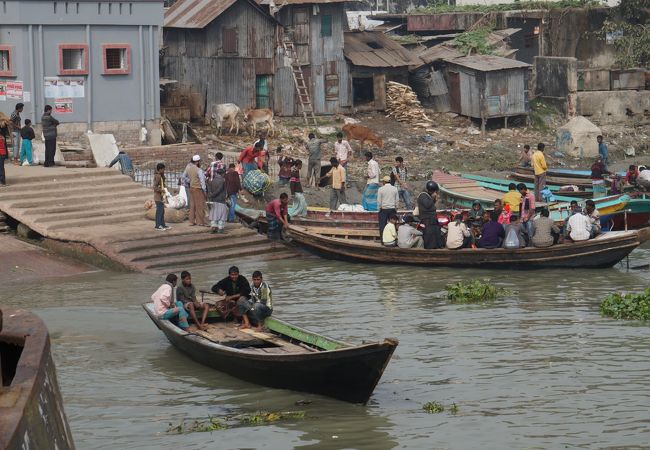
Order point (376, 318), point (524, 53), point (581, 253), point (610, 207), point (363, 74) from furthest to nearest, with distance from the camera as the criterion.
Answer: point (524, 53) → point (363, 74) → point (610, 207) → point (581, 253) → point (376, 318)

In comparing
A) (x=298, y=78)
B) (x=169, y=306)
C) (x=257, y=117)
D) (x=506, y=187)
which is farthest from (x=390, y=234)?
(x=298, y=78)

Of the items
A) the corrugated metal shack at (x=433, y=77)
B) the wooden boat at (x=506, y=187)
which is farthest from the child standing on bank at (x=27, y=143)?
the corrugated metal shack at (x=433, y=77)

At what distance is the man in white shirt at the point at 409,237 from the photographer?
21422 mm

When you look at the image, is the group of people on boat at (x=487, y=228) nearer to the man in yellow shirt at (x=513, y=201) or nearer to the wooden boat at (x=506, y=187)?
the man in yellow shirt at (x=513, y=201)

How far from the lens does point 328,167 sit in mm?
28969

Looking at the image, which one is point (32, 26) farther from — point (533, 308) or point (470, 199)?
point (533, 308)

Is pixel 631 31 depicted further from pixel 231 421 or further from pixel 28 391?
pixel 28 391

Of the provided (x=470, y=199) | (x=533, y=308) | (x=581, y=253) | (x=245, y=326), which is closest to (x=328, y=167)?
(x=470, y=199)

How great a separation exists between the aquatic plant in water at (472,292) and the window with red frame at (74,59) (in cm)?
1226

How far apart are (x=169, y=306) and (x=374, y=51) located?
967 inches

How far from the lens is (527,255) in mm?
20969

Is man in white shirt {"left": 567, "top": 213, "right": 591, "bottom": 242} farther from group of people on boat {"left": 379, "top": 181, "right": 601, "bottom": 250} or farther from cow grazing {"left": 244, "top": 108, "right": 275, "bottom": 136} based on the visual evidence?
cow grazing {"left": 244, "top": 108, "right": 275, "bottom": 136}

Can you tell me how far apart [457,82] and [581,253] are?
1788cm

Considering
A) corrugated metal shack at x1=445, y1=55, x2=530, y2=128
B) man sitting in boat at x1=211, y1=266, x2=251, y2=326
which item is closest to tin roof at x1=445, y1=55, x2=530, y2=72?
corrugated metal shack at x1=445, y1=55, x2=530, y2=128
